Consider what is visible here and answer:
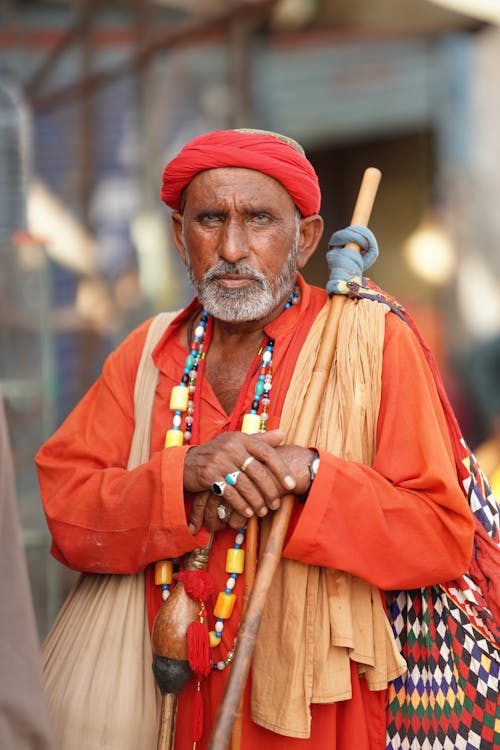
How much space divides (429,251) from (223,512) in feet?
12.2

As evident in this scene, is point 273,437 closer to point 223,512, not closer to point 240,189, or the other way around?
point 223,512

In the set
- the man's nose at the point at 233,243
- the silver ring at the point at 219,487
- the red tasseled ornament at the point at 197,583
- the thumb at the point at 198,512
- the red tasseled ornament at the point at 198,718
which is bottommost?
the red tasseled ornament at the point at 198,718

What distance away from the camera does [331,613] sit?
8.02ft

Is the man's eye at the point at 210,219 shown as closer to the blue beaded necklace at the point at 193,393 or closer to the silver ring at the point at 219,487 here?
the blue beaded necklace at the point at 193,393

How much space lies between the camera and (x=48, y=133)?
21.3 ft

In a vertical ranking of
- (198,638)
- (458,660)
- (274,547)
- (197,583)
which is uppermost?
(274,547)

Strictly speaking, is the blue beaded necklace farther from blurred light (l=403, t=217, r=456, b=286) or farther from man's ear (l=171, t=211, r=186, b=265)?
blurred light (l=403, t=217, r=456, b=286)

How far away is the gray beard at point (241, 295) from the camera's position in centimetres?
265

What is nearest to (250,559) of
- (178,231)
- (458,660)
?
(458,660)

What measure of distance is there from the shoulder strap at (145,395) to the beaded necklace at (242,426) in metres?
0.09

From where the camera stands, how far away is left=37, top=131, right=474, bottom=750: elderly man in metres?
Answer: 2.40

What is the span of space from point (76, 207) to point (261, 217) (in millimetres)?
4022

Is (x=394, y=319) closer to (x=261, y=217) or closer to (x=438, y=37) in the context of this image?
(x=261, y=217)

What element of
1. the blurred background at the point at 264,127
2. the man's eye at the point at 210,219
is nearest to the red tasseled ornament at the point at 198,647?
the man's eye at the point at 210,219
